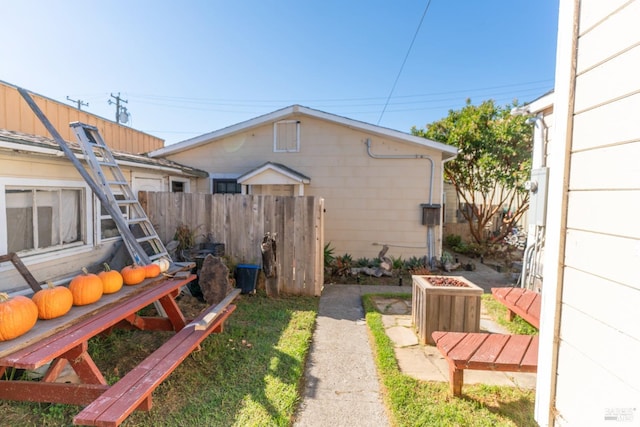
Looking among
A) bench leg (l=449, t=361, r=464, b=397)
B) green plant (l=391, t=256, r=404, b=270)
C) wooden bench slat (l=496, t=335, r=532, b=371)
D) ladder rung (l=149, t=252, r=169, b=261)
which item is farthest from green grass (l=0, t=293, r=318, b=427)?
green plant (l=391, t=256, r=404, b=270)

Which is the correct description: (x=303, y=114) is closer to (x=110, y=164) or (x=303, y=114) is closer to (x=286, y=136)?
(x=286, y=136)

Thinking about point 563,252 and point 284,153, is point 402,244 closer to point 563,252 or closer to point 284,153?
point 284,153

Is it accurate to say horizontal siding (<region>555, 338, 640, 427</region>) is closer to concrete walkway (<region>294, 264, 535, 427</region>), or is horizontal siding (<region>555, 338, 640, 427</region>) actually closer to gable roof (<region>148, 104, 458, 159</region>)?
concrete walkway (<region>294, 264, 535, 427</region>)

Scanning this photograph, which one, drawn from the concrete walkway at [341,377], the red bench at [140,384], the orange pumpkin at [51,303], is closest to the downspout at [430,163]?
the concrete walkway at [341,377]

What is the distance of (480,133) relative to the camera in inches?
367

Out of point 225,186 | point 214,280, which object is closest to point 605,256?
point 214,280

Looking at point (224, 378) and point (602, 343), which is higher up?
point (602, 343)

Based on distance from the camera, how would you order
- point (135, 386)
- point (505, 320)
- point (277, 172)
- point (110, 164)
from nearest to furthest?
point (135, 386) < point (505, 320) < point (110, 164) < point (277, 172)

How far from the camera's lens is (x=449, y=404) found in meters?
2.62

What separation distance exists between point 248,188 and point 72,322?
597 cm

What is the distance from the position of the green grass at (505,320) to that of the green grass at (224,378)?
118 inches

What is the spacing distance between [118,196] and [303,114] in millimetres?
4919

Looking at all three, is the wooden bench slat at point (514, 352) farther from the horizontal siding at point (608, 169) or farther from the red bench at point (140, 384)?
the red bench at point (140, 384)

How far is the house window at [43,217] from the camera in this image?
3742 mm
